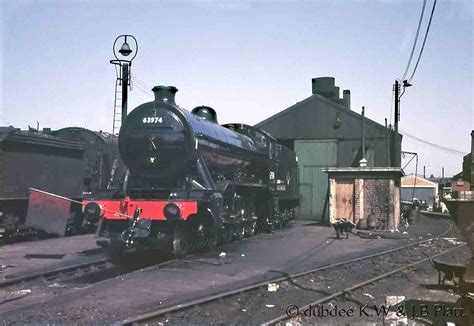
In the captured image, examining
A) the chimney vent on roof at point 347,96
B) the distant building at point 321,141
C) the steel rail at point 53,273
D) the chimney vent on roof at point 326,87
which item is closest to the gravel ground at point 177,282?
the steel rail at point 53,273

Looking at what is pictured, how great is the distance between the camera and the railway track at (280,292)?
677 cm

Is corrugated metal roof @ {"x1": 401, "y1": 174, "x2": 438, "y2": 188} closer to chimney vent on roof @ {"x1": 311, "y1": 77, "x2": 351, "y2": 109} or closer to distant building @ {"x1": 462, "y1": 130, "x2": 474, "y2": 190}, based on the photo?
chimney vent on roof @ {"x1": 311, "y1": 77, "x2": 351, "y2": 109}

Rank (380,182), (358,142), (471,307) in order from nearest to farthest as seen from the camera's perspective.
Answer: (471,307)
(380,182)
(358,142)

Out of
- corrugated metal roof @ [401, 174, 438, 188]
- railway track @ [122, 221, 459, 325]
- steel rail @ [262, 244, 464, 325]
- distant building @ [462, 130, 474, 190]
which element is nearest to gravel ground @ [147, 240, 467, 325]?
railway track @ [122, 221, 459, 325]

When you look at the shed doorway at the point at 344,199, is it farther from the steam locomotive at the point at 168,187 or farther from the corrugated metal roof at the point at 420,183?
the corrugated metal roof at the point at 420,183

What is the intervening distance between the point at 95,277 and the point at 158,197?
2.54 metres

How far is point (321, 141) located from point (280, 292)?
2063 cm

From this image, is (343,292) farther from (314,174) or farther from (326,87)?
(326,87)

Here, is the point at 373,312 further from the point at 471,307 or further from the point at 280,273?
the point at 280,273

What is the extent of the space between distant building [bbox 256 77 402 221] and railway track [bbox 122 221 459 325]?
45.9 ft

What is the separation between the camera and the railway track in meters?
6.77

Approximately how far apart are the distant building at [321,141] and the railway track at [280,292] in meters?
14.0

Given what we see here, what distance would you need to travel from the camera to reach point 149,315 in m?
6.54

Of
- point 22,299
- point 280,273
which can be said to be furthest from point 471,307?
point 22,299
